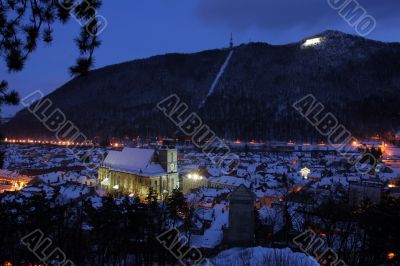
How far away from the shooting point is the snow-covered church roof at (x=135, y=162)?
35.2 meters

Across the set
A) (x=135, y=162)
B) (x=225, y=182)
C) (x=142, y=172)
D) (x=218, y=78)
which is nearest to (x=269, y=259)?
(x=225, y=182)

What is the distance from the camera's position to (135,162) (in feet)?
121

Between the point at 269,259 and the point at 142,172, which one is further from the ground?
the point at 269,259

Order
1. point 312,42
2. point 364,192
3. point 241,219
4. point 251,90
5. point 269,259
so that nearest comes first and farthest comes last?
point 269,259 → point 241,219 → point 364,192 → point 251,90 → point 312,42

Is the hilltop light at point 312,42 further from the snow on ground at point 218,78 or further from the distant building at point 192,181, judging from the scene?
the distant building at point 192,181

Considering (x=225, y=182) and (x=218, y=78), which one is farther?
(x=218, y=78)

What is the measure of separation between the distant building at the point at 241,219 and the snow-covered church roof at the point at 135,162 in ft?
66.2

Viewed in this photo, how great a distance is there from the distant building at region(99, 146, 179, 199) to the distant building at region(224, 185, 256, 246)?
59.9 feet

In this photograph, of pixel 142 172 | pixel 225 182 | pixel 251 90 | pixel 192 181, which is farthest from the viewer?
pixel 251 90

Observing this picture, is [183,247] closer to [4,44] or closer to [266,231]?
[266,231]

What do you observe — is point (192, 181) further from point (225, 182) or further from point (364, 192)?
point (364, 192)

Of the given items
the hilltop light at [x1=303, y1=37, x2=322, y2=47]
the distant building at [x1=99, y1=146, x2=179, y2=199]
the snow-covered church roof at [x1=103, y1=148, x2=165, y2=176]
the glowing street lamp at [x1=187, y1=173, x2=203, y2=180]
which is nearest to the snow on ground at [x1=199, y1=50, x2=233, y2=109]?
the hilltop light at [x1=303, y1=37, x2=322, y2=47]

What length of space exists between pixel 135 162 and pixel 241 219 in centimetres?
2329

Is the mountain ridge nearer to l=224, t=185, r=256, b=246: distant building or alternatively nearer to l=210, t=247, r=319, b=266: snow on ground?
l=224, t=185, r=256, b=246: distant building
